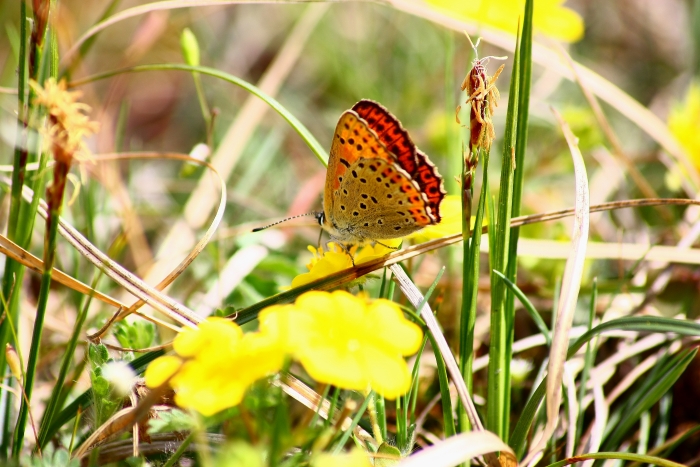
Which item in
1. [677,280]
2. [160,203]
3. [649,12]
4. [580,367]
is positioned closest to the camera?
[580,367]

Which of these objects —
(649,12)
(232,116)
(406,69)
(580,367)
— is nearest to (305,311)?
(580,367)

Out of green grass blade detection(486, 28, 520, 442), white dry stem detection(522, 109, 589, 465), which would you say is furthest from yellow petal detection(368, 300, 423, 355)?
green grass blade detection(486, 28, 520, 442)

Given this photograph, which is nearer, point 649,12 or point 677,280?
point 677,280

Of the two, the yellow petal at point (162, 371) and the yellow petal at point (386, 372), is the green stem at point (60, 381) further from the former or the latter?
the yellow petal at point (386, 372)

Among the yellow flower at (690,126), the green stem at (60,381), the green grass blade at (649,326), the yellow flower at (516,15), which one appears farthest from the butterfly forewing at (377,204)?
the yellow flower at (690,126)

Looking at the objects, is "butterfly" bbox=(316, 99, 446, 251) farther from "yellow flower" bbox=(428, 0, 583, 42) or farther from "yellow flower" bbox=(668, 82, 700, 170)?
"yellow flower" bbox=(668, 82, 700, 170)

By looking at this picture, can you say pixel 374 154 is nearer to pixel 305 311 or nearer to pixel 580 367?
pixel 305 311
